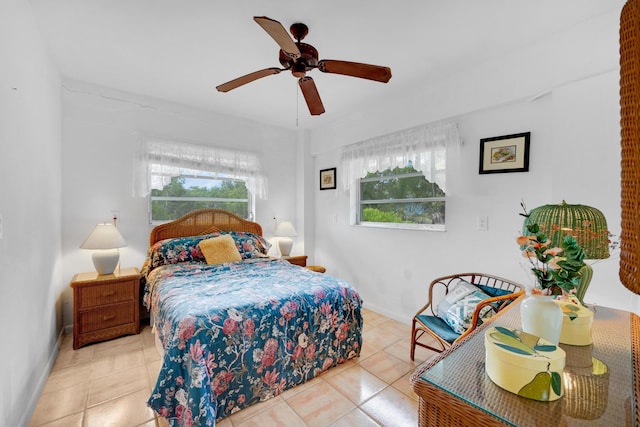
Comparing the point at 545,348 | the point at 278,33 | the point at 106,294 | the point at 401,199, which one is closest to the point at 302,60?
the point at 278,33

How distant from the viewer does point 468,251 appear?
261 cm

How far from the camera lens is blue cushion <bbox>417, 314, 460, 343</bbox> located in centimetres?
194

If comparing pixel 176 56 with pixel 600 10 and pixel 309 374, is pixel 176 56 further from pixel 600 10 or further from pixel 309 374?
pixel 600 10

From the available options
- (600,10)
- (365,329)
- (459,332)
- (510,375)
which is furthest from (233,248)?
(600,10)

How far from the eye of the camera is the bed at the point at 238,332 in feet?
5.11

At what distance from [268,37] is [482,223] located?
2.33 metres

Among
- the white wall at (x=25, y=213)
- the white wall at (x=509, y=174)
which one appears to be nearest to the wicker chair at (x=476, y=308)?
the white wall at (x=509, y=174)

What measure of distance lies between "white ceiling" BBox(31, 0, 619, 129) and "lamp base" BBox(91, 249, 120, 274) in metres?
1.70

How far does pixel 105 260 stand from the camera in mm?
2721

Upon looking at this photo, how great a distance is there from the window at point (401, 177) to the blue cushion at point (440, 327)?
104 centimetres

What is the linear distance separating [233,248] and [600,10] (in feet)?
11.4

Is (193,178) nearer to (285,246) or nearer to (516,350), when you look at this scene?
(285,246)

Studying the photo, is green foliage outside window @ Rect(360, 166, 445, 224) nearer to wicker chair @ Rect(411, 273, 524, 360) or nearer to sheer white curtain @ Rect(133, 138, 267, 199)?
wicker chair @ Rect(411, 273, 524, 360)

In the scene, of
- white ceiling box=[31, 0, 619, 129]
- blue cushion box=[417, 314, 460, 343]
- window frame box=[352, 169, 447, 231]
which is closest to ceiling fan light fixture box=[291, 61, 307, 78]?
white ceiling box=[31, 0, 619, 129]
